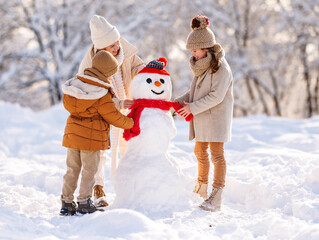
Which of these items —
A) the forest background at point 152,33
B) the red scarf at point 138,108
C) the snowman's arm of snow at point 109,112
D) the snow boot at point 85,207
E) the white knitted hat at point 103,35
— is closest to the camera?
the snowman's arm of snow at point 109,112

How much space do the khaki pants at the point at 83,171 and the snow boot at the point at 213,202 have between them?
3.38 feet

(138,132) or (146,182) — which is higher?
(138,132)

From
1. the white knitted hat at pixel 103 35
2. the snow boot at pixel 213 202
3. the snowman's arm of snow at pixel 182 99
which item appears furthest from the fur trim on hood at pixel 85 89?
the snow boot at pixel 213 202

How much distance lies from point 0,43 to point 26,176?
11380 millimetres

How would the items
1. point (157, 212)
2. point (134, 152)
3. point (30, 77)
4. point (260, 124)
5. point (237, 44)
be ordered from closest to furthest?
point (157, 212) → point (134, 152) → point (260, 124) → point (237, 44) → point (30, 77)

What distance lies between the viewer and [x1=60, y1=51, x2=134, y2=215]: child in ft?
9.82

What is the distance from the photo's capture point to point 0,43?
1411cm

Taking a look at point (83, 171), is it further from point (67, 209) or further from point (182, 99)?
point (182, 99)

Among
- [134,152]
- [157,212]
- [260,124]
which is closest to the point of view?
[157,212]

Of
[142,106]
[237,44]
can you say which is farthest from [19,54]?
[142,106]

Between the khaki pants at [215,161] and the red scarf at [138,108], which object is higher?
the red scarf at [138,108]

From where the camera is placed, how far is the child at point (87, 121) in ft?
9.82

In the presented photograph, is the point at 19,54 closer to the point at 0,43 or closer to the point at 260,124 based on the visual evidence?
the point at 0,43

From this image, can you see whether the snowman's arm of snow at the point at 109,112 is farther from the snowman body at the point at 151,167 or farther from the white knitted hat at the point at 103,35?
the white knitted hat at the point at 103,35
